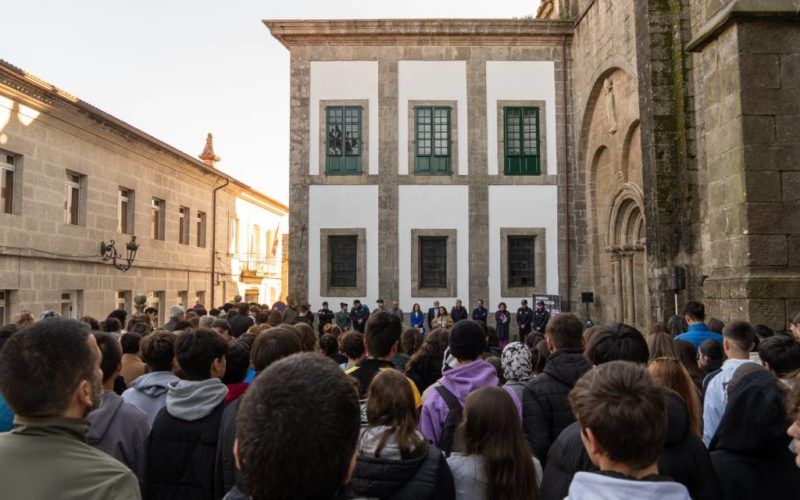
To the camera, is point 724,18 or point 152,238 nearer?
point 724,18

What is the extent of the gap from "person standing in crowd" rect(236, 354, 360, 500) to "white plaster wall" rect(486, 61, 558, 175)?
1921 centimetres

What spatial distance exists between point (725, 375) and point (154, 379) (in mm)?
3790

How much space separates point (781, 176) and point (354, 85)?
14658 millimetres

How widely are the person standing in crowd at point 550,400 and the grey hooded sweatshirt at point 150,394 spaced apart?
2.27m

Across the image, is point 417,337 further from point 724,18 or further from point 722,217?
point 724,18

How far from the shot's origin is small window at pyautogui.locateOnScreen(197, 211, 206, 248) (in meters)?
24.7

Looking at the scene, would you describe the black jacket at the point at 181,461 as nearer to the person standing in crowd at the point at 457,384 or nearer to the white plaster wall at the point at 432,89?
the person standing in crowd at the point at 457,384

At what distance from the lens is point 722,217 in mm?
8039

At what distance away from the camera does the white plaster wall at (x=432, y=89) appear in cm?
2020

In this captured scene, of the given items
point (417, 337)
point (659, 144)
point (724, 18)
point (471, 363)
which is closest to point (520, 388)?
point (471, 363)

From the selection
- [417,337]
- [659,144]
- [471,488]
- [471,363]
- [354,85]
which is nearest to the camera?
[471,488]

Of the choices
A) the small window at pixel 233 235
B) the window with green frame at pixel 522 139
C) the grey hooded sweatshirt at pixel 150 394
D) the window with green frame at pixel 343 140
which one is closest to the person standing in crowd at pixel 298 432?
the grey hooded sweatshirt at pixel 150 394

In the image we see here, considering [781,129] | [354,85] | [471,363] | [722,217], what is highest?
[354,85]

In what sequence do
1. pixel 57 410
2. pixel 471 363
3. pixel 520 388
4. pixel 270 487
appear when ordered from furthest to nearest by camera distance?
pixel 520 388
pixel 471 363
pixel 57 410
pixel 270 487
